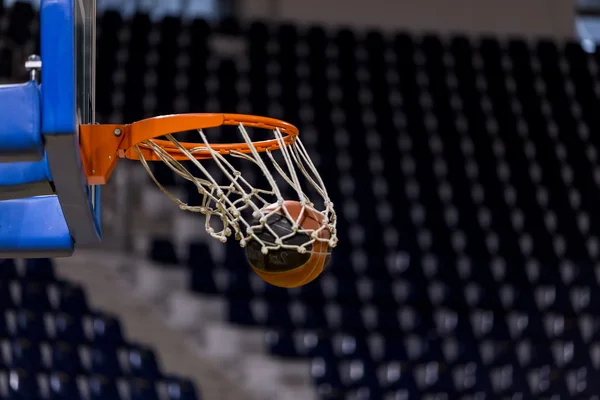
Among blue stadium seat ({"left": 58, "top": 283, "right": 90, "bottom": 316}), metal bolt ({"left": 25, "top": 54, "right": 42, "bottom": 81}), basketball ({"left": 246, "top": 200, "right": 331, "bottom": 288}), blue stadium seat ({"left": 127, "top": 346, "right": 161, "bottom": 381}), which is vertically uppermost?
metal bolt ({"left": 25, "top": 54, "right": 42, "bottom": 81})

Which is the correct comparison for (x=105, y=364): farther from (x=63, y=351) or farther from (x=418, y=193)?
(x=418, y=193)

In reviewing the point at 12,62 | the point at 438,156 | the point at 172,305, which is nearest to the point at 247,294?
the point at 172,305

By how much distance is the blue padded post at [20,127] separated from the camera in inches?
48.5

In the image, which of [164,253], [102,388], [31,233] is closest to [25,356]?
[102,388]

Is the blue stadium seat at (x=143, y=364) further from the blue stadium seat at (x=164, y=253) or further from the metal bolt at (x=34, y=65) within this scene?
the metal bolt at (x=34, y=65)

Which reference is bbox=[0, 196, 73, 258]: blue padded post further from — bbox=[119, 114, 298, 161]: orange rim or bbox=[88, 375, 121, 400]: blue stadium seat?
bbox=[88, 375, 121, 400]: blue stadium seat

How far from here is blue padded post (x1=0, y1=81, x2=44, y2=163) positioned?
123cm

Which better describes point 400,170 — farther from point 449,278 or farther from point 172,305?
point 172,305

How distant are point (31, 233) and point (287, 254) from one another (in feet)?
1.71

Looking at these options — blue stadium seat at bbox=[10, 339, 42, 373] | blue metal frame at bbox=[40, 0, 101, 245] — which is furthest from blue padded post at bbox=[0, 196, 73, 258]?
blue stadium seat at bbox=[10, 339, 42, 373]

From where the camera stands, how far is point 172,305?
155 inches

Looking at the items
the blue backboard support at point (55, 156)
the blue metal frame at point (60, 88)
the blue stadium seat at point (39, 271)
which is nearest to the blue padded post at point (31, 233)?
the blue backboard support at point (55, 156)

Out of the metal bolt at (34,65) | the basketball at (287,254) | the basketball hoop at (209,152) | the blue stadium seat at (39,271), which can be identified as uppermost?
the metal bolt at (34,65)

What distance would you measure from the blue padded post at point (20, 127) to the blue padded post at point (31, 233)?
0.39m
